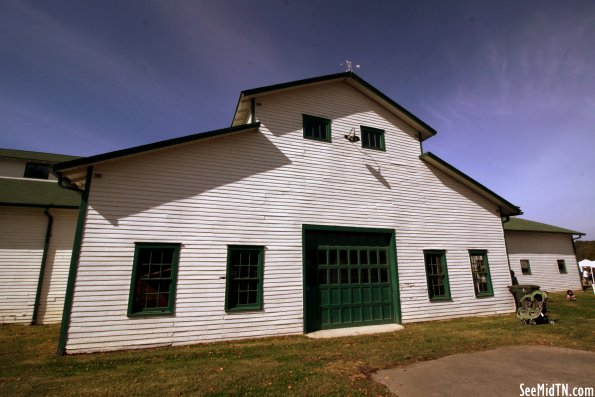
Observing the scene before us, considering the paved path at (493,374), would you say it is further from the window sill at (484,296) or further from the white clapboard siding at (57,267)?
the white clapboard siding at (57,267)

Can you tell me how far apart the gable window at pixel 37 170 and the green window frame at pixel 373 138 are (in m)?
17.4

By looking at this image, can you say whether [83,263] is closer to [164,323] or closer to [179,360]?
[164,323]

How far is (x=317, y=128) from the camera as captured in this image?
40.6 ft

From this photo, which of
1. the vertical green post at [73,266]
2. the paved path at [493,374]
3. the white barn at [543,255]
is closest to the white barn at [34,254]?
the vertical green post at [73,266]

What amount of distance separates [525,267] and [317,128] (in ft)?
64.3

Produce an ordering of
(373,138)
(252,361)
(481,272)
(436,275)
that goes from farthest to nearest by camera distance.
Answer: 1. (481,272)
2. (373,138)
3. (436,275)
4. (252,361)

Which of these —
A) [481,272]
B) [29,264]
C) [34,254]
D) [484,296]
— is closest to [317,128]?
[481,272]

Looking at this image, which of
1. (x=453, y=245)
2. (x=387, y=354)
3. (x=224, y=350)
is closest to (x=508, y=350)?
(x=387, y=354)

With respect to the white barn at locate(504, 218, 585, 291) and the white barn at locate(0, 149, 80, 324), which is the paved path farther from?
the white barn at locate(504, 218, 585, 291)

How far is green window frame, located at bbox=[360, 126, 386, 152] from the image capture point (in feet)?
43.2

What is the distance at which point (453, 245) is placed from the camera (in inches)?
526

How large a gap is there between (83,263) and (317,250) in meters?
7.07

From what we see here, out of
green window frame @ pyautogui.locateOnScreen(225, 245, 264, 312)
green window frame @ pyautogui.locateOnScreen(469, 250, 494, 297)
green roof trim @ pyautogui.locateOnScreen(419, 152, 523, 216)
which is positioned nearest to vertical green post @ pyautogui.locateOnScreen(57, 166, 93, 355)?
green window frame @ pyautogui.locateOnScreen(225, 245, 264, 312)

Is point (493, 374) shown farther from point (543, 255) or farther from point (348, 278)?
point (543, 255)
